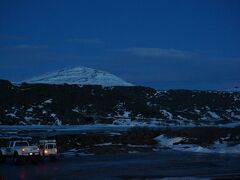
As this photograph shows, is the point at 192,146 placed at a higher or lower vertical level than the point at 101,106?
lower

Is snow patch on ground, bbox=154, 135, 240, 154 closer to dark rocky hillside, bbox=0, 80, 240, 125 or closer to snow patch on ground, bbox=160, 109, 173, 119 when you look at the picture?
dark rocky hillside, bbox=0, 80, 240, 125

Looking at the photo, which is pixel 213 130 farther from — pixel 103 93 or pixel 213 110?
pixel 213 110

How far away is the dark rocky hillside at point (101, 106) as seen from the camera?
345ft

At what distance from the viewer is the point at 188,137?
5291 cm

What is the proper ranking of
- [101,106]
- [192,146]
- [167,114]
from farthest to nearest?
[167,114] → [101,106] → [192,146]

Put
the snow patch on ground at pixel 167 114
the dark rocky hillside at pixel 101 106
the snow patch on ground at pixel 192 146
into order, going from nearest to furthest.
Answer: the snow patch on ground at pixel 192 146
the dark rocky hillside at pixel 101 106
the snow patch on ground at pixel 167 114

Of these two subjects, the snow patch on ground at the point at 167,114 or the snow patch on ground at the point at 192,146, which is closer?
the snow patch on ground at the point at 192,146

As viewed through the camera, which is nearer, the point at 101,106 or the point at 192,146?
the point at 192,146

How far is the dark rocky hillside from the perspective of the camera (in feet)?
345

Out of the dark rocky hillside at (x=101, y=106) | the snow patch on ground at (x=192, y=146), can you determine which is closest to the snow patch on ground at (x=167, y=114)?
the dark rocky hillside at (x=101, y=106)

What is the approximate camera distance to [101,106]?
12050 cm

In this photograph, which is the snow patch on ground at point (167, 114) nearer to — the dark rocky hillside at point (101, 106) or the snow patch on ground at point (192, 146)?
the dark rocky hillside at point (101, 106)

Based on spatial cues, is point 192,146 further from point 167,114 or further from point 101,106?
point 167,114

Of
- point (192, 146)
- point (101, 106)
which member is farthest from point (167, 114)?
point (192, 146)
